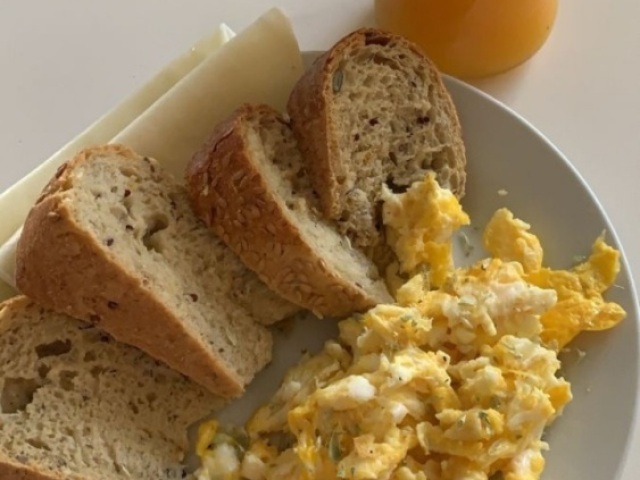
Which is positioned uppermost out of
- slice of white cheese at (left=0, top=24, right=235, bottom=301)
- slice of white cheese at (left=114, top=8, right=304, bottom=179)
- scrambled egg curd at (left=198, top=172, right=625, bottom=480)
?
slice of white cheese at (left=0, top=24, right=235, bottom=301)

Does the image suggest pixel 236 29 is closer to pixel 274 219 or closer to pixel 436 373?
pixel 274 219

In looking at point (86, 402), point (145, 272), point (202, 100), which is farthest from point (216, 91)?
point (86, 402)

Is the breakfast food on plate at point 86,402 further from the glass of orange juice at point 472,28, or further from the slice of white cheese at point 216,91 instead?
the glass of orange juice at point 472,28

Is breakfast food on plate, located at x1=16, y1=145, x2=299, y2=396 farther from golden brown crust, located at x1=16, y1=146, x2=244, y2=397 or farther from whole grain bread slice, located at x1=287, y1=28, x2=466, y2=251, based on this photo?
whole grain bread slice, located at x1=287, y1=28, x2=466, y2=251

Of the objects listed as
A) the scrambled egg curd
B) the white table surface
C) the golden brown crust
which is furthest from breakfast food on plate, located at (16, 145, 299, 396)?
the white table surface

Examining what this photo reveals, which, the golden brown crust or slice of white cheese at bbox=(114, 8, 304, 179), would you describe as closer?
the golden brown crust

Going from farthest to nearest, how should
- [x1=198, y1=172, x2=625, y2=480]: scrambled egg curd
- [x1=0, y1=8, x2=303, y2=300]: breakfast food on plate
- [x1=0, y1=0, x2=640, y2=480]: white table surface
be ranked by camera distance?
[x1=0, y1=0, x2=640, y2=480]: white table surface
[x1=0, y1=8, x2=303, y2=300]: breakfast food on plate
[x1=198, y1=172, x2=625, y2=480]: scrambled egg curd

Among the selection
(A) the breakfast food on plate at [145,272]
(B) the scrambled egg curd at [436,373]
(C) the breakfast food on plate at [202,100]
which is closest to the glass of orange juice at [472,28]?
(C) the breakfast food on plate at [202,100]
